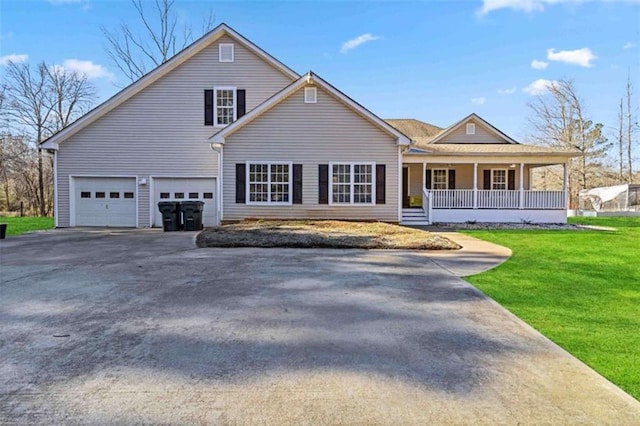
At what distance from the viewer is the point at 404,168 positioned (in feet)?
69.3

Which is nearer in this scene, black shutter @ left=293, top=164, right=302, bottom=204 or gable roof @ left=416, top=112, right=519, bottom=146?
black shutter @ left=293, top=164, right=302, bottom=204

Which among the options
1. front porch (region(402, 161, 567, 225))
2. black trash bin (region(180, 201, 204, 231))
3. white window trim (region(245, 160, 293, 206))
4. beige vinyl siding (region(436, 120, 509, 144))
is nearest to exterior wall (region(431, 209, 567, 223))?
front porch (region(402, 161, 567, 225))

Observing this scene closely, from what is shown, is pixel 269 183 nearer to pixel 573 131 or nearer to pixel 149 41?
pixel 149 41

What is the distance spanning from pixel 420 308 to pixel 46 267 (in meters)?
7.30

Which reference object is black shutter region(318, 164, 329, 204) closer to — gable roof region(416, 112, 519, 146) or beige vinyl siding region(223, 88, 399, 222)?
beige vinyl siding region(223, 88, 399, 222)

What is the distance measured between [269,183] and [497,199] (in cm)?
1068

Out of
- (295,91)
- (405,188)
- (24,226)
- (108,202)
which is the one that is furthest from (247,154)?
(24,226)

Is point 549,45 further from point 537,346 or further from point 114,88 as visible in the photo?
point 114,88

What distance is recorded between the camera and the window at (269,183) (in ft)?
53.3

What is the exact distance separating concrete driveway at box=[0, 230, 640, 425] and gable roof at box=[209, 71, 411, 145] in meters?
9.67

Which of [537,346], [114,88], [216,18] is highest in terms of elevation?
[216,18]

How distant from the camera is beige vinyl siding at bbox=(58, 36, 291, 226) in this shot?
1755 centimetres

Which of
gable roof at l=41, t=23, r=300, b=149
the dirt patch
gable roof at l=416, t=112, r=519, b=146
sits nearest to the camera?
the dirt patch

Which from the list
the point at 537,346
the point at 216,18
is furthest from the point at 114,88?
the point at 537,346
